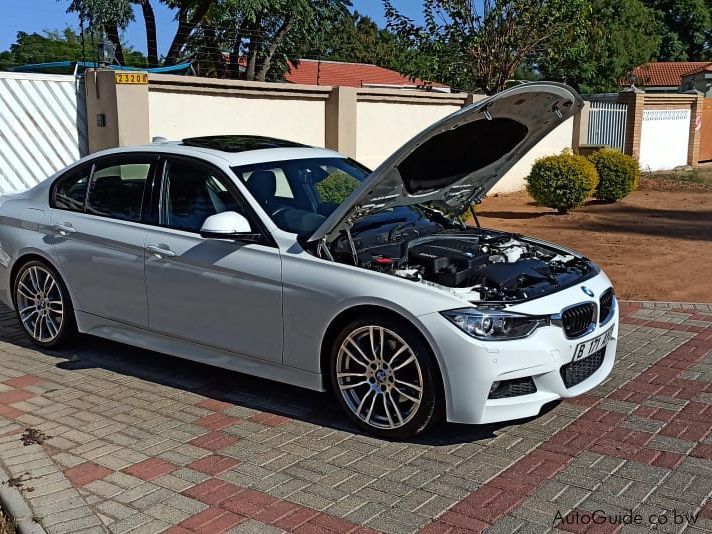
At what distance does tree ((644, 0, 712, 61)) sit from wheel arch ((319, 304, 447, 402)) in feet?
211

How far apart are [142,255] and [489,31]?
50.1 ft

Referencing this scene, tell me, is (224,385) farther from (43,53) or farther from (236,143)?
(43,53)

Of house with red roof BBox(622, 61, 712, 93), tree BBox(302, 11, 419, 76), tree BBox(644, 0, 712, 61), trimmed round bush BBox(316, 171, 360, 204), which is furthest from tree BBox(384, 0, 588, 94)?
tree BBox(644, 0, 712, 61)

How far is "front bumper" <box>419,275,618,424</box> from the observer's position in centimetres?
442

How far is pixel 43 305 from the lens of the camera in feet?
21.5

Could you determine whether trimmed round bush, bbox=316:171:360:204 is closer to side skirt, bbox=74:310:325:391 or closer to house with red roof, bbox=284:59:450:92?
side skirt, bbox=74:310:325:391

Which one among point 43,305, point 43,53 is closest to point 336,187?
point 43,305

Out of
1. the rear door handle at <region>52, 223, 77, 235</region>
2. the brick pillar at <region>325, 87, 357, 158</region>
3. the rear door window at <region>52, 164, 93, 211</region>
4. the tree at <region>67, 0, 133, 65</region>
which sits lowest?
the rear door handle at <region>52, 223, 77, 235</region>

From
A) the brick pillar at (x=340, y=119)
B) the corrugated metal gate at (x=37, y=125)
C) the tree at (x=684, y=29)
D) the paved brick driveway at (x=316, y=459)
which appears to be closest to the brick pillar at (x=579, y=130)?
the brick pillar at (x=340, y=119)

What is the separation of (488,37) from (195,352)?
15.5 m

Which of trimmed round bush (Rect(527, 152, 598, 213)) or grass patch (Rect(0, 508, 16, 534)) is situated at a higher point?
trimmed round bush (Rect(527, 152, 598, 213))

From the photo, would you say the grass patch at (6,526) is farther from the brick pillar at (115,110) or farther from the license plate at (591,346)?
the brick pillar at (115,110)

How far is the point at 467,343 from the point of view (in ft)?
14.5

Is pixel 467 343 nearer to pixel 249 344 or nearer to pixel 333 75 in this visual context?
pixel 249 344
